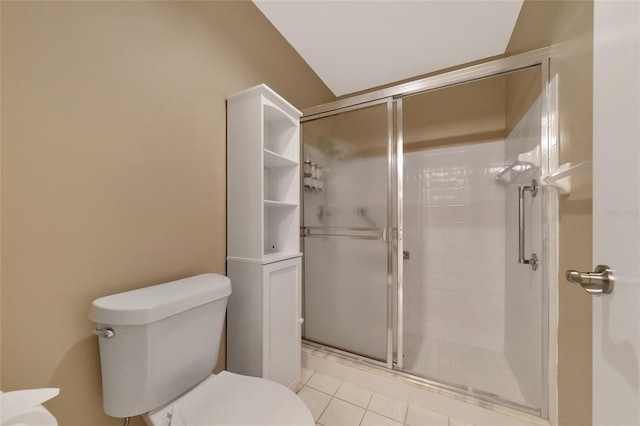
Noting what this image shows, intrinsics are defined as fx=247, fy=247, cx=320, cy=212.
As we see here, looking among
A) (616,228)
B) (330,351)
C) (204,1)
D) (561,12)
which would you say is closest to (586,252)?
(616,228)

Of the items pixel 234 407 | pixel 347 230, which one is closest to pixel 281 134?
pixel 347 230

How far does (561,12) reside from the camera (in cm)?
108

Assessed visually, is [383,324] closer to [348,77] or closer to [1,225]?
[1,225]

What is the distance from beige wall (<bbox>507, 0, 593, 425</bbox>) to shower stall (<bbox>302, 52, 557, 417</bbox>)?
9 cm

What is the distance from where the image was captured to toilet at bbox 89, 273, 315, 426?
771 mm

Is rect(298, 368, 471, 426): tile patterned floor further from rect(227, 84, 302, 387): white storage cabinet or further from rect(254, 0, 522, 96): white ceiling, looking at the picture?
rect(254, 0, 522, 96): white ceiling

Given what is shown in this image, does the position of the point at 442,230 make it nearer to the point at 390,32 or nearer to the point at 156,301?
the point at 390,32

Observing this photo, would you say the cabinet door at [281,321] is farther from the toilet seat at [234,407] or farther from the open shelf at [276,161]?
the open shelf at [276,161]

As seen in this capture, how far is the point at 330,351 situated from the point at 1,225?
67.3 inches

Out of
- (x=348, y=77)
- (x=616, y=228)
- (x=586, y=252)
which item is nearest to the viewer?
(x=616, y=228)

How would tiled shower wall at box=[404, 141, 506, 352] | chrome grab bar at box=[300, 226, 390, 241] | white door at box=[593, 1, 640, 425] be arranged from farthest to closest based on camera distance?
tiled shower wall at box=[404, 141, 506, 352] < chrome grab bar at box=[300, 226, 390, 241] < white door at box=[593, 1, 640, 425]

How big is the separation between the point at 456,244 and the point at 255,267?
5.84 ft

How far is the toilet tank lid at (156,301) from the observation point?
74 centimetres

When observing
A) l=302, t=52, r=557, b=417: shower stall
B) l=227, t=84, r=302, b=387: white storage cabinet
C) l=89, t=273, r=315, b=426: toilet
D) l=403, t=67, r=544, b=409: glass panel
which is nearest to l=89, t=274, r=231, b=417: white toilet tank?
l=89, t=273, r=315, b=426: toilet
